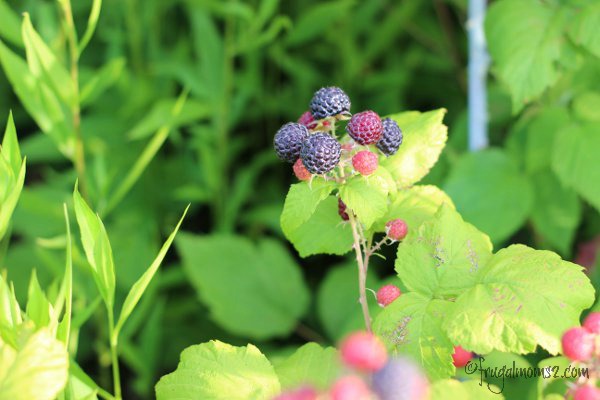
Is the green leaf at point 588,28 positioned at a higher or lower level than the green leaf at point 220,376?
higher

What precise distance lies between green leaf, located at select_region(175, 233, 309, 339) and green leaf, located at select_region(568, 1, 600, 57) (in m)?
0.80

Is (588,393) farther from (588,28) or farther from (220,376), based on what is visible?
(588,28)

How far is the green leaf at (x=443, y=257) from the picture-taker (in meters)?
0.77

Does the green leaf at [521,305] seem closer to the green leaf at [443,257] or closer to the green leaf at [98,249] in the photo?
the green leaf at [443,257]

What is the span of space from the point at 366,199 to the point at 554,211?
839 millimetres

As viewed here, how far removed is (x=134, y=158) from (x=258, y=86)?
0.38 m

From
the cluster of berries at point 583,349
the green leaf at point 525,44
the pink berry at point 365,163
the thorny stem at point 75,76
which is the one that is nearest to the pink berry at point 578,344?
the cluster of berries at point 583,349

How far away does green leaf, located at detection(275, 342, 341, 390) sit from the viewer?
0.80m

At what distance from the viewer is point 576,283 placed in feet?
2.33

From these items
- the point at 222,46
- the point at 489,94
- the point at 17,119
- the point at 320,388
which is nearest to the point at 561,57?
the point at 489,94

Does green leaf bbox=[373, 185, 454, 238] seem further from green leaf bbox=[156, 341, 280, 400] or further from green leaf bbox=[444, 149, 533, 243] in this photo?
green leaf bbox=[444, 149, 533, 243]

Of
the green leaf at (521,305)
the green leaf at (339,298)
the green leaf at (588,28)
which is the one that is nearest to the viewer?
the green leaf at (521,305)

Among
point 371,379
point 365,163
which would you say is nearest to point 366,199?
point 365,163

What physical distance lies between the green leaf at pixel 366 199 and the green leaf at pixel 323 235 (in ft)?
0.27
